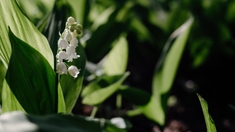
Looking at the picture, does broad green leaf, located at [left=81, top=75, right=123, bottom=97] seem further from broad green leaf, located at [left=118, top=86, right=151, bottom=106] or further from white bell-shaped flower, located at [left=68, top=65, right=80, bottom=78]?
white bell-shaped flower, located at [left=68, top=65, right=80, bottom=78]

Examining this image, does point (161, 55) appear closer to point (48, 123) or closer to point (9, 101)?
point (9, 101)

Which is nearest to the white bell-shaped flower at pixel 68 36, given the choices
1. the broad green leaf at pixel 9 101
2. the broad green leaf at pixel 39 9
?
the broad green leaf at pixel 9 101

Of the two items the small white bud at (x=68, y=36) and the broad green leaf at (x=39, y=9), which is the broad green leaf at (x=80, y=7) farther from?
the small white bud at (x=68, y=36)

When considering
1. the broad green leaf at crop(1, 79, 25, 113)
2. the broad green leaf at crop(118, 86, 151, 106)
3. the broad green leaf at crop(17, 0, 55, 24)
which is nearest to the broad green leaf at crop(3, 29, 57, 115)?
the broad green leaf at crop(1, 79, 25, 113)

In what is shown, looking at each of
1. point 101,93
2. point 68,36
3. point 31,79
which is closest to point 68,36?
point 68,36

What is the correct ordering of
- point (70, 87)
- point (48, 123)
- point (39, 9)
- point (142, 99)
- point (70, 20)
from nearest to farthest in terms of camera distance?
point (48, 123), point (70, 20), point (70, 87), point (142, 99), point (39, 9)

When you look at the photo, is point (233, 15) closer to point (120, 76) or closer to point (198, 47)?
point (198, 47)

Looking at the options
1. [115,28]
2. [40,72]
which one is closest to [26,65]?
[40,72]
